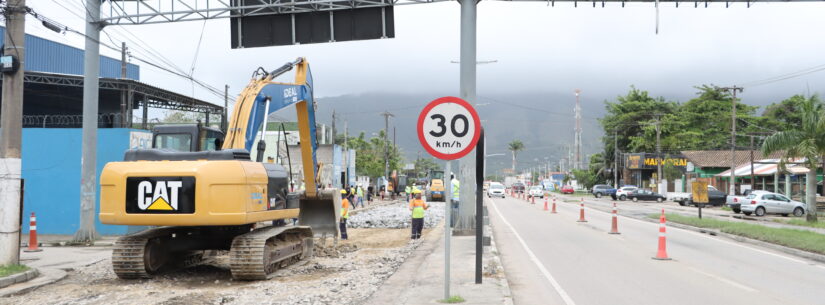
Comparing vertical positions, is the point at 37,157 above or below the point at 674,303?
above

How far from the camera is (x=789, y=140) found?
28297 mm

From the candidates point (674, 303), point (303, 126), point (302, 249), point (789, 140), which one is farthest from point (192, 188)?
point (789, 140)

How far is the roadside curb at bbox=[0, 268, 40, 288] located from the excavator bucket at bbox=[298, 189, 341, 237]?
6654 millimetres

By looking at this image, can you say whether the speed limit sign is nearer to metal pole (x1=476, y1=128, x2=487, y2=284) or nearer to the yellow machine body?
metal pole (x1=476, y1=128, x2=487, y2=284)

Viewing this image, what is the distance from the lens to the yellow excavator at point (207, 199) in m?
10.7

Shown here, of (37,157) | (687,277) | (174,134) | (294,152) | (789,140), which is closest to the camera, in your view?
(687,277)

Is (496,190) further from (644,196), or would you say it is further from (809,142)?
(809,142)

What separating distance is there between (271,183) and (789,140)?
81.0 feet

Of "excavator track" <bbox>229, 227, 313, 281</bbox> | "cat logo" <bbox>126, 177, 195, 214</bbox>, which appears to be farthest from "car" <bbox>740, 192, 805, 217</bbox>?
"cat logo" <bbox>126, 177, 195, 214</bbox>

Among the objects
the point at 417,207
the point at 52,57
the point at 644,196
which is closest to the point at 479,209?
the point at 417,207

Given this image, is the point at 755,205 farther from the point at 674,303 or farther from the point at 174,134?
the point at 174,134

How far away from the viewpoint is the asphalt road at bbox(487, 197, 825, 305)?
9984 millimetres

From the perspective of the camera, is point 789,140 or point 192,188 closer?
point 192,188

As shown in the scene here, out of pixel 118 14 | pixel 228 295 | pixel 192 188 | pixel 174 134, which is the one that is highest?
pixel 118 14
